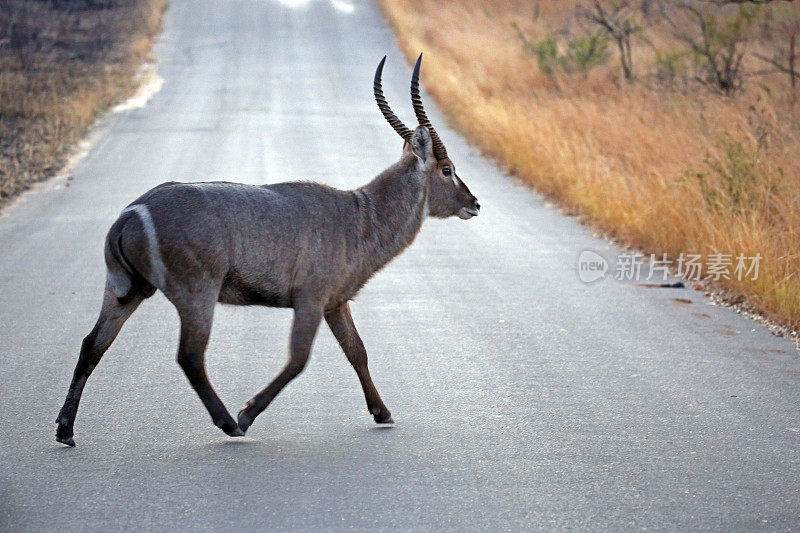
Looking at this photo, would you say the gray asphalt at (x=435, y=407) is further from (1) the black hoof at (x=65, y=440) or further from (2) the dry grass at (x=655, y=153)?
(2) the dry grass at (x=655, y=153)

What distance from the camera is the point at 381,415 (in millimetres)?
5867

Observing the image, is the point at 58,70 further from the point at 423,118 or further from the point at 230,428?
the point at 230,428

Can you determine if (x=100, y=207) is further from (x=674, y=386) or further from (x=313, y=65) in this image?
(x=313, y=65)

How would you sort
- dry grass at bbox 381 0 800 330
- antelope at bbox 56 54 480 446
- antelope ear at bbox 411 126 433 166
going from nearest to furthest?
antelope at bbox 56 54 480 446, antelope ear at bbox 411 126 433 166, dry grass at bbox 381 0 800 330

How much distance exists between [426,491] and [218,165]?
11.8 meters

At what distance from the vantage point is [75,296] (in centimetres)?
908

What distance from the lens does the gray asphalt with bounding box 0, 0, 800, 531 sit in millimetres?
4703

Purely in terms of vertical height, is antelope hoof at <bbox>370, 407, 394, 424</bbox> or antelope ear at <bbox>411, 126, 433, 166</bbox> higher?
antelope ear at <bbox>411, 126, 433, 166</bbox>

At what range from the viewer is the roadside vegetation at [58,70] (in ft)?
54.8

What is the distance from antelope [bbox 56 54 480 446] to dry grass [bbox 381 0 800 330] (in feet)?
13.5

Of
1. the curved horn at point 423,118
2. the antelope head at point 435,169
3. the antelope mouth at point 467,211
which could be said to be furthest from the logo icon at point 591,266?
the curved horn at point 423,118

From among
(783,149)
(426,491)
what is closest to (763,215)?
(783,149)

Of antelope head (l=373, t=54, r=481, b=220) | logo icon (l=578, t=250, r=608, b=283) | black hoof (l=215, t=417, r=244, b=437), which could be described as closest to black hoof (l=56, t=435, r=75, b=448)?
black hoof (l=215, t=417, r=244, b=437)

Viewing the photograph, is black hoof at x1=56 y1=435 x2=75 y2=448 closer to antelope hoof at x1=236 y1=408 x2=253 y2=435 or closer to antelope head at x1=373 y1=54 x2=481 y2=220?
antelope hoof at x1=236 y1=408 x2=253 y2=435
